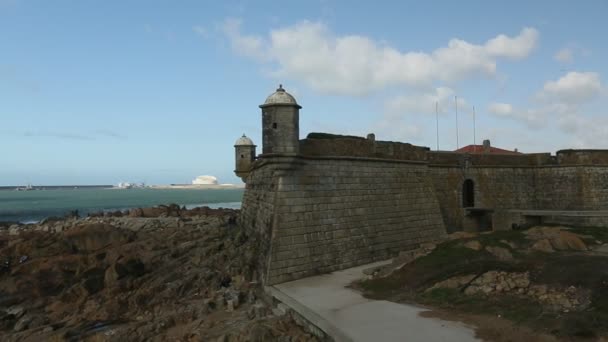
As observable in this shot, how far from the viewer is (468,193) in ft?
74.9

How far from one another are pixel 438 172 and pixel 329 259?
10297 millimetres

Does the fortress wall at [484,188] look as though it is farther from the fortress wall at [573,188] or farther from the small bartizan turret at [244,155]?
the small bartizan turret at [244,155]

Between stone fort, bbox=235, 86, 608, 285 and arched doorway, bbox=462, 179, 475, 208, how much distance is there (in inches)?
2.3

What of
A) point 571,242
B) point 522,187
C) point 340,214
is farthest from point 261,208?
point 522,187

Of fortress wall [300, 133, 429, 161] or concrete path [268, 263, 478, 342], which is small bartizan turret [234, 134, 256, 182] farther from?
concrete path [268, 263, 478, 342]

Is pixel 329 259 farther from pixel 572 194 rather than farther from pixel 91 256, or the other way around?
pixel 572 194

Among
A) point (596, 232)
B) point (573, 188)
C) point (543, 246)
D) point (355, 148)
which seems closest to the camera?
point (543, 246)

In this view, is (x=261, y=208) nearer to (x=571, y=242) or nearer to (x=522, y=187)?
(x=571, y=242)

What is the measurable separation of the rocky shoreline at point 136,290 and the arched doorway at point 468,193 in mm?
12764

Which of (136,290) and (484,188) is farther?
(484,188)

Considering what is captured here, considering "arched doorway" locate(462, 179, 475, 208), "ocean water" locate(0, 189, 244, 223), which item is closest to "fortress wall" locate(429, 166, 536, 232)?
"arched doorway" locate(462, 179, 475, 208)

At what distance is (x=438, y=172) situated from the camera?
70.4 ft

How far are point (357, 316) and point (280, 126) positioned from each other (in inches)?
272

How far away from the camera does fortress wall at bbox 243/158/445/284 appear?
13320 mm
